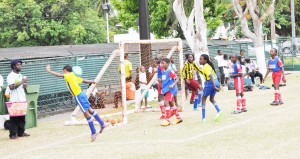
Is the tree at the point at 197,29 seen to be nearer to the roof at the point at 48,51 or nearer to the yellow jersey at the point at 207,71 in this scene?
the roof at the point at 48,51

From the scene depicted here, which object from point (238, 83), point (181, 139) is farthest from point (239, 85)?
point (181, 139)

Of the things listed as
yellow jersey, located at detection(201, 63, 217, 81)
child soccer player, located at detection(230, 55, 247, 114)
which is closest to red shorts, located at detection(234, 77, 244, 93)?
child soccer player, located at detection(230, 55, 247, 114)

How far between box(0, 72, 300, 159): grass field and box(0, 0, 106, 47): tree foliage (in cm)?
2717

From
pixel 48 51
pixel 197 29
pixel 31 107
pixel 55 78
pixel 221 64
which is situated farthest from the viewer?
pixel 221 64

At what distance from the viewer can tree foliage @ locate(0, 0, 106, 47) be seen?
140ft

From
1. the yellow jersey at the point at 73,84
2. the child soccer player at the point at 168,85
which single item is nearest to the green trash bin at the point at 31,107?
the yellow jersey at the point at 73,84

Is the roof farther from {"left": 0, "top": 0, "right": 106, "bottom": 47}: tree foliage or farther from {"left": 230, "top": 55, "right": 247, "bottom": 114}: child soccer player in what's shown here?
{"left": 0, "top": 0, "right": 106, "bottom": 47}: tree foliage

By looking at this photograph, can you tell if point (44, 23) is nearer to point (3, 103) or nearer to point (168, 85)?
point (3, 103)

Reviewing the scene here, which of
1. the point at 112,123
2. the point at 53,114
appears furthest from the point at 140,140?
the point at 53,114

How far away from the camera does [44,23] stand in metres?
43.1

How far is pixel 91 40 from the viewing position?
46.4 m

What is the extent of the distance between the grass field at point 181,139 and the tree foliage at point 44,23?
2717cm

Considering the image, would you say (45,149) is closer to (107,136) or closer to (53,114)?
(107,136)

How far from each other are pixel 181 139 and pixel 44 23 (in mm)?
32770
